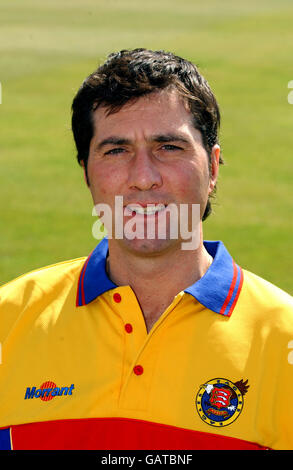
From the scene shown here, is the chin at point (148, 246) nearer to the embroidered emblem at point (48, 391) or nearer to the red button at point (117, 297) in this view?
the red button at point (117, 297)

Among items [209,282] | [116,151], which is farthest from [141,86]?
[209,282]

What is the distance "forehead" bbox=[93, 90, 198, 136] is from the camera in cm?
273

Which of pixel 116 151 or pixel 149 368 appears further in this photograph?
pixel 116 151

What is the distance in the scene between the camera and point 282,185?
8.67m

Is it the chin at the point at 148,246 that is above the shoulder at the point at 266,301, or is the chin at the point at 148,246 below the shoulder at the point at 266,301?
above

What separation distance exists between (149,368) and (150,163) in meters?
0.60

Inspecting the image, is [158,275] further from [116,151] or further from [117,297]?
[116,151]

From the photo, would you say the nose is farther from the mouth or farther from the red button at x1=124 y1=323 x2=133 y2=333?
the red button at x1=124 y1=323 x2=133 y2=333

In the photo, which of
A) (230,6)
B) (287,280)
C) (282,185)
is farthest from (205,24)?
(287,280)

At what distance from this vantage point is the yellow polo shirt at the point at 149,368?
8.33 feet

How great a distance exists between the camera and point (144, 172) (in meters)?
2.68

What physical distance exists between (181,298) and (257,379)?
1.15 ft

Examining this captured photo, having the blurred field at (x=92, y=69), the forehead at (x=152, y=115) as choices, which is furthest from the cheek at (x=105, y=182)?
the blurred field at (x=92, y=69)

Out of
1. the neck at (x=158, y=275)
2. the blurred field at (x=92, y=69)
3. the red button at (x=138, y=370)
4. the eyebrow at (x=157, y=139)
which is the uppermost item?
the blurred field at (x=92, y=69)
